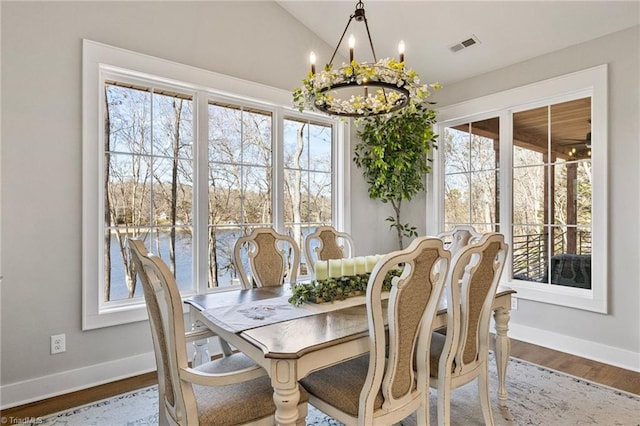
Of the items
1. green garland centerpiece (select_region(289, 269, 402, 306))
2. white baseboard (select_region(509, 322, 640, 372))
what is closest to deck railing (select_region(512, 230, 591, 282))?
white baseboard (select_region(509, 322, 640, 372))

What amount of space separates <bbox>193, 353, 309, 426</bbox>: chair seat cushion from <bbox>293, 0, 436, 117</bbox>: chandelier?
1.58 metres

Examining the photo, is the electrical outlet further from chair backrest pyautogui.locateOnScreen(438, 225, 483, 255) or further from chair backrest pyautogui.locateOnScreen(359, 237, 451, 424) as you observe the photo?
chair backrest pyautogui.locateOnScreen(438, 225, 483, 255)

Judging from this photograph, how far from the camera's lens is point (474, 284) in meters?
1.88

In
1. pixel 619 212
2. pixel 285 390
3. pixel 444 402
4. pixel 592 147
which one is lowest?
pixel 444 402

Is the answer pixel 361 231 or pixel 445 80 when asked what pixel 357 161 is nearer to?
pixel 361 231

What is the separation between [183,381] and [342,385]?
2.25 ft

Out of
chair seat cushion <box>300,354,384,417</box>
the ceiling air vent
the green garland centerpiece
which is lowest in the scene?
chair seat cushion <box>300,354,384,417</box>

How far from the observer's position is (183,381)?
53.5 inches

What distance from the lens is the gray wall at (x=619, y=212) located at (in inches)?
114

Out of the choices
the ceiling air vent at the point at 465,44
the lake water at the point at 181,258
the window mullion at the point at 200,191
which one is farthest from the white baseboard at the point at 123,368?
→ the ceiling air vent at the point at 465,44

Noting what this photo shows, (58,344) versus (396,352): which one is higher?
(396,352)

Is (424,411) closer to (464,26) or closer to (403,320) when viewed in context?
(403,320)

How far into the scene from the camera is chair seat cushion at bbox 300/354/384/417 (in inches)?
59.6

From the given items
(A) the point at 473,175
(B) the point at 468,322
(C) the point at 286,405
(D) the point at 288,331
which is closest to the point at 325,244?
(B) the point at 468,322
